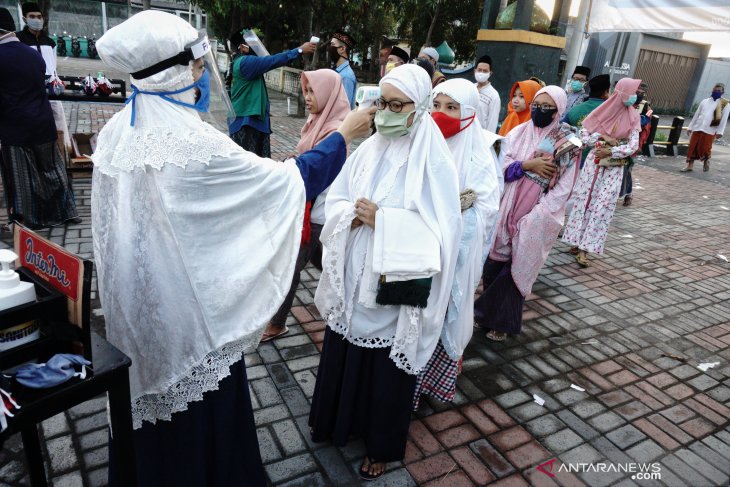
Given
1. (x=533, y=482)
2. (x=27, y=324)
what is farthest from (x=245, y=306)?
(x=533, y=482)

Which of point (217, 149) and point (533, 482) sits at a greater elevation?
point (217, 149)

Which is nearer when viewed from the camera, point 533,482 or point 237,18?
point 533,482

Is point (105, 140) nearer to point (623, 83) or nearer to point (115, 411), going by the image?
point (115, 411)

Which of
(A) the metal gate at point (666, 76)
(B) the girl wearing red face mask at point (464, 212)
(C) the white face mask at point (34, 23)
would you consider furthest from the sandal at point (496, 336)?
(A) the metal gate at point (666, 76)

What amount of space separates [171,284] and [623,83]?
548 cm

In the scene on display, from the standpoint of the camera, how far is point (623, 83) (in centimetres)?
543

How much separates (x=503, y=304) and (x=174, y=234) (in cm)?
302

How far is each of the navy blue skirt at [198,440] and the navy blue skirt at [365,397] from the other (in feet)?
1.93

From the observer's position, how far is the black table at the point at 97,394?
4.15 ft

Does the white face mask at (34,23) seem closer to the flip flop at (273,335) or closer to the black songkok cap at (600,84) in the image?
the flip flop at (273,335)

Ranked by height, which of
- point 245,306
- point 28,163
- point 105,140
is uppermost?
point 105,140

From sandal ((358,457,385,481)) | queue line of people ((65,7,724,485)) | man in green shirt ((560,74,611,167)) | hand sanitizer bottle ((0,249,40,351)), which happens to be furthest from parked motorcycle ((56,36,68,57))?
hand sanitizer bottle ((0,249,40,351))

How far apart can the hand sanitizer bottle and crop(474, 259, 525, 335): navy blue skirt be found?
3387 mm

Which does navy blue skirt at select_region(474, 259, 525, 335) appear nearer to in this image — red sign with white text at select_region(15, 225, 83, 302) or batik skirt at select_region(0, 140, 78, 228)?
red sign with white text at select_region(15, 225, 83, 302)
